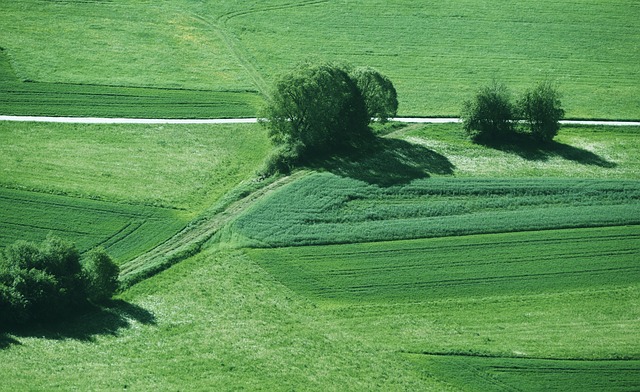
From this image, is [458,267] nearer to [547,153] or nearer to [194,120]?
[547,153]

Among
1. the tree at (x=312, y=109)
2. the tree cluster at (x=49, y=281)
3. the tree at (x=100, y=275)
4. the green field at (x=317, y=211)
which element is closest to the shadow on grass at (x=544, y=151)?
the green field at (x=317, y=211)

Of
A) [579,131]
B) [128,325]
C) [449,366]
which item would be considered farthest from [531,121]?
[128,325]

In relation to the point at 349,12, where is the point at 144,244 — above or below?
below

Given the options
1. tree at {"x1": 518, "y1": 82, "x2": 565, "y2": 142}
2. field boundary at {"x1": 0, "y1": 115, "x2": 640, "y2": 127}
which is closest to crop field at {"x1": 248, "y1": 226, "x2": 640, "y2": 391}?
tree at {"x1": 518, "y1": 82, "x2": 565, "y2": 142}

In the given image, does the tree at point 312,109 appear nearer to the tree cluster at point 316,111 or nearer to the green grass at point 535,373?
the tree cluster at point 316,111

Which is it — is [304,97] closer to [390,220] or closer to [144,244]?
[390,220]
